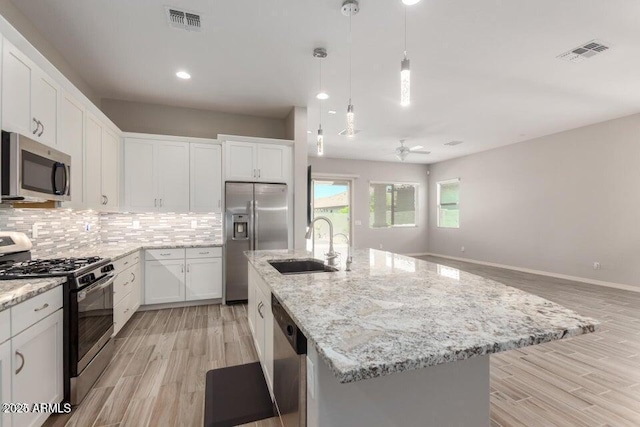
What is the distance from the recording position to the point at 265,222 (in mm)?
4379

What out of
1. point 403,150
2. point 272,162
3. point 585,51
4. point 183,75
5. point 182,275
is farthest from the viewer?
point 403,150

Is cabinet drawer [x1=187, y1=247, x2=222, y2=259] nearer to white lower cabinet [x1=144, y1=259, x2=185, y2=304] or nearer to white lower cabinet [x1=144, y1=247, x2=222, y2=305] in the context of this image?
white lower cabinet [x1=144, y1=247, x2=222, y2=305]

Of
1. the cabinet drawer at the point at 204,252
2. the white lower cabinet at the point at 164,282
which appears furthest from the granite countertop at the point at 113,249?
the white lower cabinet at the point at 164,282

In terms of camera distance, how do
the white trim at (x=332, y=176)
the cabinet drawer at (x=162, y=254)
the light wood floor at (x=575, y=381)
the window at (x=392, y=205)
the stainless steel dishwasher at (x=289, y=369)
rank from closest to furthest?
the stainless steel dishwasher at (x=289, y=369), the light wood floor at (x=575, y=381), the cabinet drawer at (x=162, y=254), the white trim at (x=332, y=176), the window at (x=392, y=205)

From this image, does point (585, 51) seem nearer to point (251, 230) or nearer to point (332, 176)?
point (251, 230)

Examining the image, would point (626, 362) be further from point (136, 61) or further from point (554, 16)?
point (136, 61)

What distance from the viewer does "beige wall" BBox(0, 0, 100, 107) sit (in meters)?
2.28

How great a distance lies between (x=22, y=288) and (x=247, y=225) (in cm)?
279

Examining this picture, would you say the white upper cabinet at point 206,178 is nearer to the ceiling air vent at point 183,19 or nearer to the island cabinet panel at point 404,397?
the ceiling air vent at point 183,19

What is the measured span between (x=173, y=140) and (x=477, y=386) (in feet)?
14.6

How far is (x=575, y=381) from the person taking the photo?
231 cm

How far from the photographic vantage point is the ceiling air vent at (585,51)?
2896 millimetres

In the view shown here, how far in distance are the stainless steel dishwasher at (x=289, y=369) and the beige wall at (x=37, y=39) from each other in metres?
3.00

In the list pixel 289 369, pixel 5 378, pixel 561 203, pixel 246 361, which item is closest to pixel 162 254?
pixel 246 361
